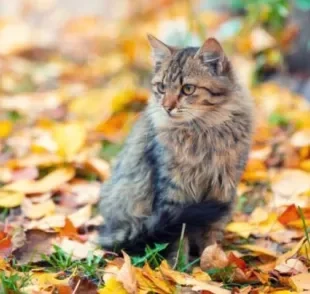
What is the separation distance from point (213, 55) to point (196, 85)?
0.15 meters

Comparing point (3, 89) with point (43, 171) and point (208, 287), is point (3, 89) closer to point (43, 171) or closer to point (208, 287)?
point (43, 171)

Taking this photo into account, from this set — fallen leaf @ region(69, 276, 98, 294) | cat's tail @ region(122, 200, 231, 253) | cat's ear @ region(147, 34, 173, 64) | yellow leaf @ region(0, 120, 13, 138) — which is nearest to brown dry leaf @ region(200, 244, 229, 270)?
cat's tail @ region(122, 200, 231, 253)

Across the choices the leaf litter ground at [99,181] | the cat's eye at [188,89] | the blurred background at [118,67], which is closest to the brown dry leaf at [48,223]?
the leaf litter ground at [99,181]

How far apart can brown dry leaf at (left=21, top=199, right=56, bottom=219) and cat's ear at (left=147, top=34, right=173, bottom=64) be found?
0.96 meters

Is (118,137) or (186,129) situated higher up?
(186,129)

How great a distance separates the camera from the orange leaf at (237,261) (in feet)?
10.3

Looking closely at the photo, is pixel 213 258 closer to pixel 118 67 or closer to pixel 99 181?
pixel 99 181

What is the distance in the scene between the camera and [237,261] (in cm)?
315

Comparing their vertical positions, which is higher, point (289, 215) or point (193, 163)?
point (193, 163)

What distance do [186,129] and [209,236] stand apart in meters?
0.51

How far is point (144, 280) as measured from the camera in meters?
2.95

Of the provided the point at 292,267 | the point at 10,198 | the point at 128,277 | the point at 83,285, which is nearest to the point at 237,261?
the point at 292,267

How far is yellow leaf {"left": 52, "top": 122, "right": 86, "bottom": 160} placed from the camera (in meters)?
4.49

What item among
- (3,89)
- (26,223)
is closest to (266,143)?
(26,223)
